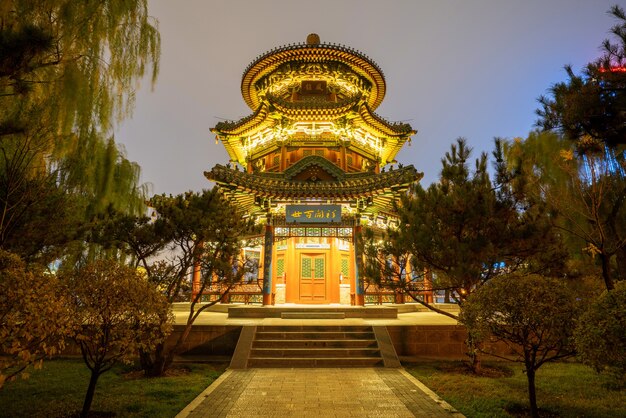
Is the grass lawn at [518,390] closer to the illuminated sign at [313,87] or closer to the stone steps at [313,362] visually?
the stone steps at [313,362]

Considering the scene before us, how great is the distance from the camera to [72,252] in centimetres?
975

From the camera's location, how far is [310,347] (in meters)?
9.81

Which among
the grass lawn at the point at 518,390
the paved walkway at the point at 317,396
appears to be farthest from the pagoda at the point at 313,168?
the grass lawn at the point at 518,390

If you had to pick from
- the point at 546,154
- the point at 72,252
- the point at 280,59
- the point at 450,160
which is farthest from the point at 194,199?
the point at 546,154

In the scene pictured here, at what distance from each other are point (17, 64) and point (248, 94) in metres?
16.7

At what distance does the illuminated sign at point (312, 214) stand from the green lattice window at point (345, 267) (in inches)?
93.8

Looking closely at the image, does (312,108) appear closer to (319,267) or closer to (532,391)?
(319,267)

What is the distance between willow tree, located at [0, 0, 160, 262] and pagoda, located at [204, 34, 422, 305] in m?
5.10

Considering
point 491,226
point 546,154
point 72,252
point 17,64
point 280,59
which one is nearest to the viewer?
point 17,64

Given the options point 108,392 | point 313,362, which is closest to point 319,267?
point 313,362

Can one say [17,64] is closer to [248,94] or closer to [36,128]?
[36,128]

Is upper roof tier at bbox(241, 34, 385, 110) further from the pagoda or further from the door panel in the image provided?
the door panel

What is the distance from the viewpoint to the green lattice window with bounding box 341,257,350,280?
16.7m

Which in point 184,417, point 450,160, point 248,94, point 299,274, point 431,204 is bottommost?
point 184,417
